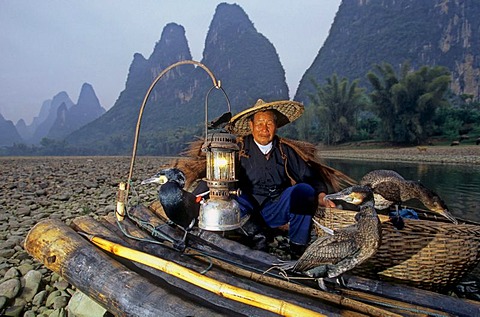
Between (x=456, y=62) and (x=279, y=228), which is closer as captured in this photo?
(x=279, y=228)

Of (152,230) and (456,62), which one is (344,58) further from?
(152,230)

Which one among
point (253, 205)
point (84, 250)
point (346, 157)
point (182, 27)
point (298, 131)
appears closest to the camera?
point (84, 250)

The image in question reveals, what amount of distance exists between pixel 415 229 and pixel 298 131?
1387 inches

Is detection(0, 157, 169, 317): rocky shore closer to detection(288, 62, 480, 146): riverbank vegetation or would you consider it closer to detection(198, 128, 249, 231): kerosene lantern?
detection(198, 128, 249, 231): kerosene lantern

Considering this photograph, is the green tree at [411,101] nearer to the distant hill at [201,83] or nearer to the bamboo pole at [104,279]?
the bamboo pole at [104,279]

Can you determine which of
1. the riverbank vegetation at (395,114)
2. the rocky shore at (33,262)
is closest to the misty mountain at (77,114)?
the riverbank vegetation at (395,114)

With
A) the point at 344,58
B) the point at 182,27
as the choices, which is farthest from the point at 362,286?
the point at 182,27

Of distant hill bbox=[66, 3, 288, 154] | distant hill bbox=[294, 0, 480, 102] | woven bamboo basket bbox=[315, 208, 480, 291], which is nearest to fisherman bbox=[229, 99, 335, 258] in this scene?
woven bamboo basket bbox=[315, 208, 480, 291]

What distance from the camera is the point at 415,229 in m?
2.56

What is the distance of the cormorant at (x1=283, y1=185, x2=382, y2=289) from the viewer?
1.94 meters

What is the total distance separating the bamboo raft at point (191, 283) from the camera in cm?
174

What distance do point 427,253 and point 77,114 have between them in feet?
571

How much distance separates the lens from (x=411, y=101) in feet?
93.2

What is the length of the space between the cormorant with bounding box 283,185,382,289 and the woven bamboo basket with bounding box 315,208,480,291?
1.96 feet
